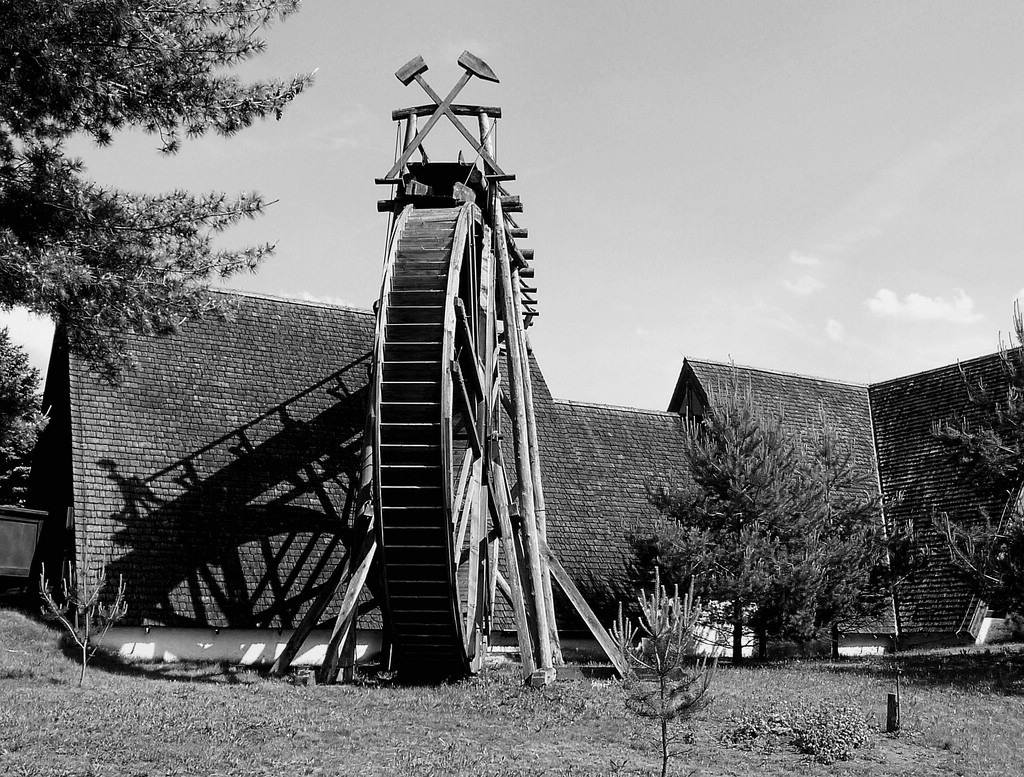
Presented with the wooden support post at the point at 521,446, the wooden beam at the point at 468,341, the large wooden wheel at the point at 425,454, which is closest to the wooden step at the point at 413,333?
the large wooden wheel at the point at 425,454

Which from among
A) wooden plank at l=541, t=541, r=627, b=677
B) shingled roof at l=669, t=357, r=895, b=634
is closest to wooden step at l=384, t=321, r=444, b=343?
wooden plank at l=541, t=541, r=627, b=677

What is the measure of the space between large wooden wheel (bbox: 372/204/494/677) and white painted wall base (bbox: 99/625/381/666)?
2.55 meters

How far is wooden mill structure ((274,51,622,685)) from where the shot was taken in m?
13.0

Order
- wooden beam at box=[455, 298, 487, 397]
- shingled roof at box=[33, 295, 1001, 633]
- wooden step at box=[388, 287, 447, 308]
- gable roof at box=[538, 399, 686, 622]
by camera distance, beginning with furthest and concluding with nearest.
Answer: gable roof at box=[538, 399, 686, 622]
shingled roof at box=[33, 295, 1001, 633]
wooden beam at box=[455, 298, 487, 397]
wooden step at box=[388, 287, 447, 308]

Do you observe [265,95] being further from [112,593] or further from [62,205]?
[112,593]

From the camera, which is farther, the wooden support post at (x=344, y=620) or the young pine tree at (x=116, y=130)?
the wooden support post at (x=344, y=620)

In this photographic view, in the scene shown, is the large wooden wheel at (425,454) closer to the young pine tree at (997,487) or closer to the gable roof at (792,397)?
the young pine tree at (997,487)

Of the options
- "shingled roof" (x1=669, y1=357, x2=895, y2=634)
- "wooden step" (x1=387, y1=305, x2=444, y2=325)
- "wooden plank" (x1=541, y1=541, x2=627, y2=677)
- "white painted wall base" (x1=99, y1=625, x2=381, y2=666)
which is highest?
"shingled roof" (x1=669, y1=357, x2=895, y2=634)

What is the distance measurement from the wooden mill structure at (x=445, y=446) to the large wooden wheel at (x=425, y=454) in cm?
2

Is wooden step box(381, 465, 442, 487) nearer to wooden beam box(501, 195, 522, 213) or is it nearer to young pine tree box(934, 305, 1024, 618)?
wooden beam box(501, 195, 522, 213)

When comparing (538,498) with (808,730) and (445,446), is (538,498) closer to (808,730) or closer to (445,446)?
(445,446)

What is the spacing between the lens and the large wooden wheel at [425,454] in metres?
13.0

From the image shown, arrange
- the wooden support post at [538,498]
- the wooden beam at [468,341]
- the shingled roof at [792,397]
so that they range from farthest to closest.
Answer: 1. the shingled roof at [792,397]
2. the wooden support post at [538,498]
3. the wooden beam at [468,341]

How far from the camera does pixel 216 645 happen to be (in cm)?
1641
